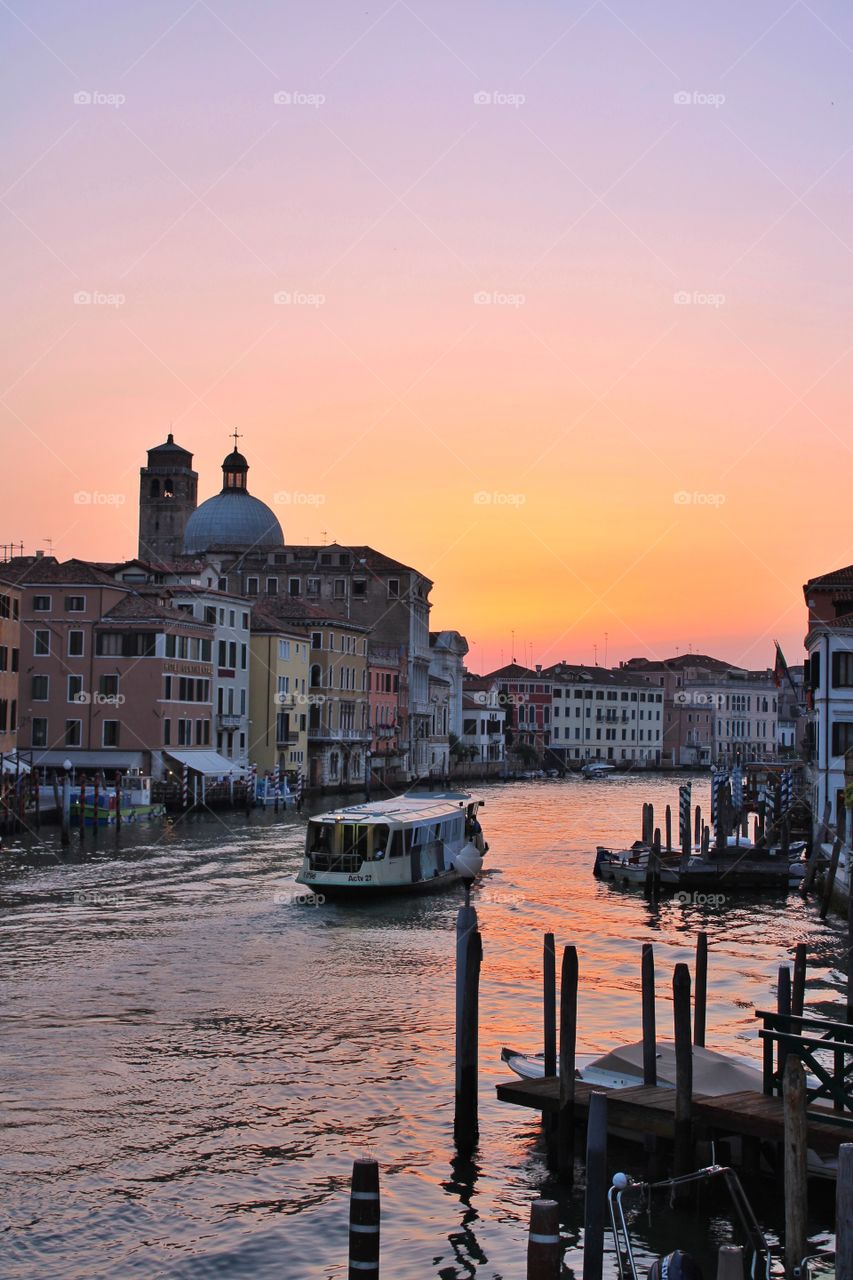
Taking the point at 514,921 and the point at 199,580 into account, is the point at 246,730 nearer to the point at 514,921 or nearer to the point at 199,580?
the point at 199,580

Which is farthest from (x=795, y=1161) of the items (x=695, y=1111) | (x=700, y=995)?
(x=700, y=995)

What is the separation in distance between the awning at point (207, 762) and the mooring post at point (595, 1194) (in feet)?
130

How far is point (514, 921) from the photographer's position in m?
25.5

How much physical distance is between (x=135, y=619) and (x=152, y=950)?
27217 millimetres

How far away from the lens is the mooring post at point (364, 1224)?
7.74m

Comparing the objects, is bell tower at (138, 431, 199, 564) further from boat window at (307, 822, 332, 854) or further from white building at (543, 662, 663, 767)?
boat window at (307, 822, 332, 854)

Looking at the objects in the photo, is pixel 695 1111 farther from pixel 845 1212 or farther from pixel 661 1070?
pixel 845 1212

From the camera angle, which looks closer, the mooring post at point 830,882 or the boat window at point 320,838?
the mooring post at point 830,882

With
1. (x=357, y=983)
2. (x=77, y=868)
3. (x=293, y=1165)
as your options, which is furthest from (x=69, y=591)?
(x=293, y=1165)

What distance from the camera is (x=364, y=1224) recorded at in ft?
25.5

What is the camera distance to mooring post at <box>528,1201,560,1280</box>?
763cm

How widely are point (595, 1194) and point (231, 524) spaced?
249 ft

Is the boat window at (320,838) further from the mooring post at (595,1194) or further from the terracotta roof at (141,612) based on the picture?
the terracotta roof at (141,612)

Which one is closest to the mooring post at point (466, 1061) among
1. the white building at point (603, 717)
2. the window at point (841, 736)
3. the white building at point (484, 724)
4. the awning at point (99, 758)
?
the window at point (841, 736)
